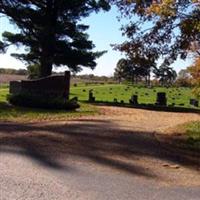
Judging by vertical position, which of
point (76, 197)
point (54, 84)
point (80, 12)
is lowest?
point (76, 197)

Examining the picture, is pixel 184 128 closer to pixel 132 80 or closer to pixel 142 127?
pixel 142 127

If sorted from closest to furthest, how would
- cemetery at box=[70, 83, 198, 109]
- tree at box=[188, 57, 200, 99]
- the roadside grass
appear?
1. the roadside grass
2. tree at box=[188, 57, 200, 99]
3. cemetery at box=[70, 83, 198, 109]

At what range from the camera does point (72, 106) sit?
980 inches

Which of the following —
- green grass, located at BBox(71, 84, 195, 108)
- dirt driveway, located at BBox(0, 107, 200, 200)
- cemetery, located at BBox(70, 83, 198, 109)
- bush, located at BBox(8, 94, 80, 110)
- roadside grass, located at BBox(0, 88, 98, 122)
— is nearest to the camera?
dirt driveway, located at BBox(0, 107, 200, 200)

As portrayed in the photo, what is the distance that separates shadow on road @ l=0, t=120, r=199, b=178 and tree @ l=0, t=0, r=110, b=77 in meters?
18.2

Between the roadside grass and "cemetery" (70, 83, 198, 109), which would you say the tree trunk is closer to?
"cemetery" (70, 83, 198, 109)

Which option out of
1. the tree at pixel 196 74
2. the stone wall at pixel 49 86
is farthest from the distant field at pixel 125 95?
the tree at pixel 196 74

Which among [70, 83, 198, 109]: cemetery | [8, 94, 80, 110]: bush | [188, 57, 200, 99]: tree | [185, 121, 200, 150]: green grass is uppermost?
[188, 57, 200, 99]: tree

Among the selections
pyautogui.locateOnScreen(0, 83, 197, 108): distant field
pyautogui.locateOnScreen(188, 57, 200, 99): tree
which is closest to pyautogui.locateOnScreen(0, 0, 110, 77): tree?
pyautogui.locateOnScreen(0, 83, 197, 108): distant field

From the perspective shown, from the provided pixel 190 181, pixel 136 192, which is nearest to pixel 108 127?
pixel 190 181

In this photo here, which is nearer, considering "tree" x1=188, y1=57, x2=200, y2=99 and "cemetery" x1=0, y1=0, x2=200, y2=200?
"cemetery" x1=0, y1=0, x2=200, y2=200

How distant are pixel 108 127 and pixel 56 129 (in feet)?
6.52

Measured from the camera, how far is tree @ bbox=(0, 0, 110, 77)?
3331 centimetres

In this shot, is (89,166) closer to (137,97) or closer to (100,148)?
(100,148)
